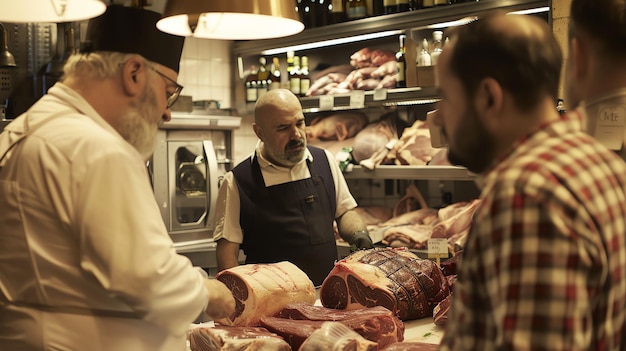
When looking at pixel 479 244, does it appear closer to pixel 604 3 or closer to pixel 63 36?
pixel 604 3

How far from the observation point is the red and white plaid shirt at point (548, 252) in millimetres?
1184

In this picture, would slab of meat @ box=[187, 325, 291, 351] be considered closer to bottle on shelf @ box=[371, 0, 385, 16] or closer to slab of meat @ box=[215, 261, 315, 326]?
slab of meat @ box=[215, 261, 315, 326]

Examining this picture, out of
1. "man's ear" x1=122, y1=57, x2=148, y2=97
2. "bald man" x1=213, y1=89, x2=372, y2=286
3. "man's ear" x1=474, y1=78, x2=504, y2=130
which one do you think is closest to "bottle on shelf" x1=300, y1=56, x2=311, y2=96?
"bald man" x1=213, y1=89, x2=372, y2=286

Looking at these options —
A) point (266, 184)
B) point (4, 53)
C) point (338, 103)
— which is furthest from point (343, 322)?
point (4, 53)

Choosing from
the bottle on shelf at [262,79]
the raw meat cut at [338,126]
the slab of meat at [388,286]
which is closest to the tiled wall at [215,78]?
the bottle on shelf at [262,79]

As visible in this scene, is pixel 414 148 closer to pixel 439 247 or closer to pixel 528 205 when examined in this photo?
pixel 439 247

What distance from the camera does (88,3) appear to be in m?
2.39

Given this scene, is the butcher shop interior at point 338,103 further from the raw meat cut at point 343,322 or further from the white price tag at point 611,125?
the white price tag at point 611,125

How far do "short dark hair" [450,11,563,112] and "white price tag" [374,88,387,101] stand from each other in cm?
400

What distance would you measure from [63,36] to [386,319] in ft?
14.2

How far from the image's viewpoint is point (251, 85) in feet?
21.7

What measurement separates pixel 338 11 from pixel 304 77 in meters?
0.65

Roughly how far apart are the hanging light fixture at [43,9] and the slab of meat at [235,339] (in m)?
1.15

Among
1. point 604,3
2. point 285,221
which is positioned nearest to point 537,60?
point 604,3
